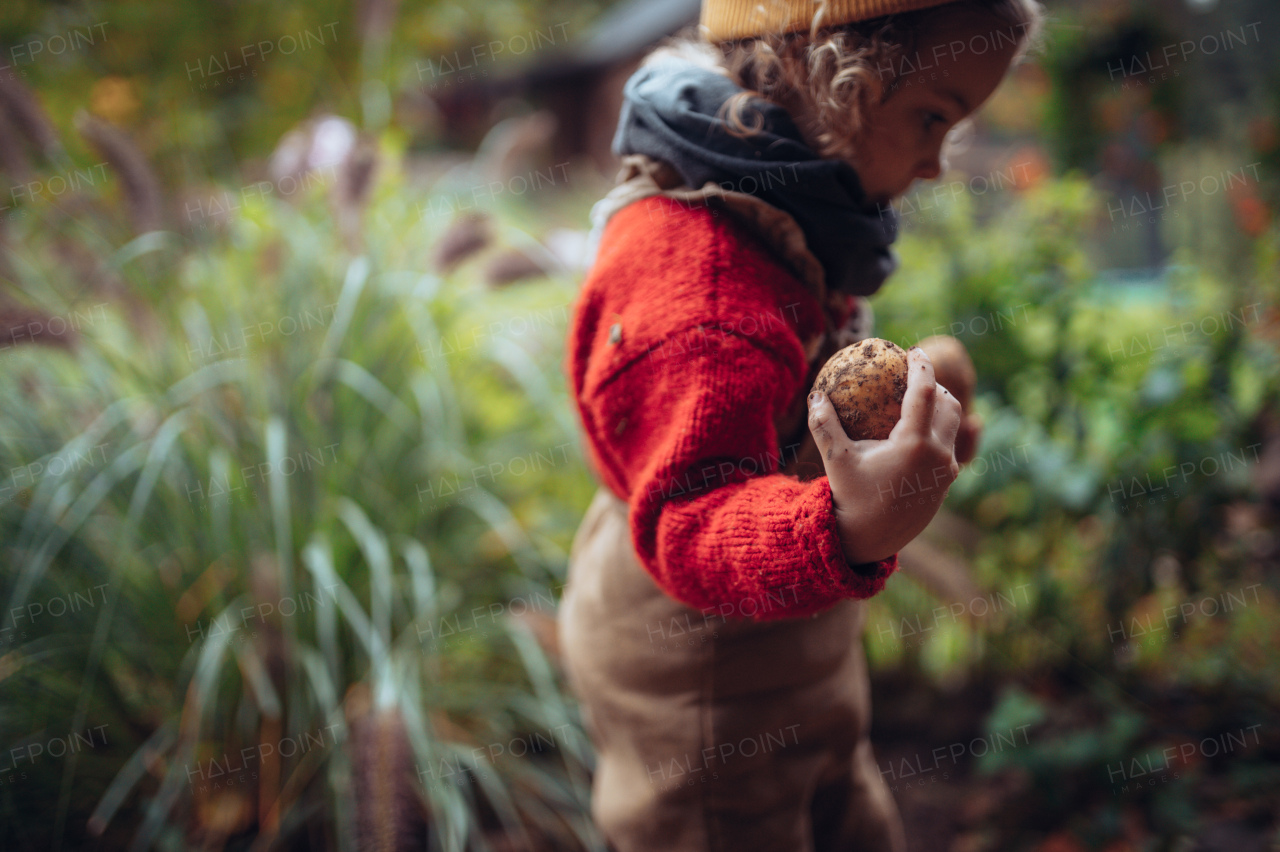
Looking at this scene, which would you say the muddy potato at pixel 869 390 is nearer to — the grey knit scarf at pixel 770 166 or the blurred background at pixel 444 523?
the grey knit scarf at pixel 770 166

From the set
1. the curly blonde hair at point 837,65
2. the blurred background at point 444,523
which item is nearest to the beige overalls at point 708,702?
the curly blonde hair at point 837,65

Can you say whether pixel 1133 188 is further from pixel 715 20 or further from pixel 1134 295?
pixel 715 20

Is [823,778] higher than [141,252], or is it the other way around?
[141,252]

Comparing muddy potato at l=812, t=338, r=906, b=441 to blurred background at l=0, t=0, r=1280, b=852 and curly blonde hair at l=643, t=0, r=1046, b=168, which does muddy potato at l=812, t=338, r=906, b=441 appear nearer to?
curly blonde hair at l=643, t=0, r=1046, b=168

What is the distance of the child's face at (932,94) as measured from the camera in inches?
29.4

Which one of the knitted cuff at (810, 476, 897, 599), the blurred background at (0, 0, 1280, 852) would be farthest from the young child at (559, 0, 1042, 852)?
the blurred background at (0, 0, 1280, 852)

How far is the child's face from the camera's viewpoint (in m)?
0.75

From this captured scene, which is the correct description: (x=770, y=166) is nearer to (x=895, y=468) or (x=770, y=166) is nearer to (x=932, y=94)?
(x=932, y=94)

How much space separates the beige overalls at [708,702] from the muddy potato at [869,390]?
0.72 ft

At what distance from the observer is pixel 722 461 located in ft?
2.30

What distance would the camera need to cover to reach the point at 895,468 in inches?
22.4

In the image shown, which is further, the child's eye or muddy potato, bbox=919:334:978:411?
muddy potato, bbox=919:334:978:411

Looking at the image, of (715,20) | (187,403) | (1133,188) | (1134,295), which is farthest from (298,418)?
(1133,188)

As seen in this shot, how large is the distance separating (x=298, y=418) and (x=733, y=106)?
121cm
